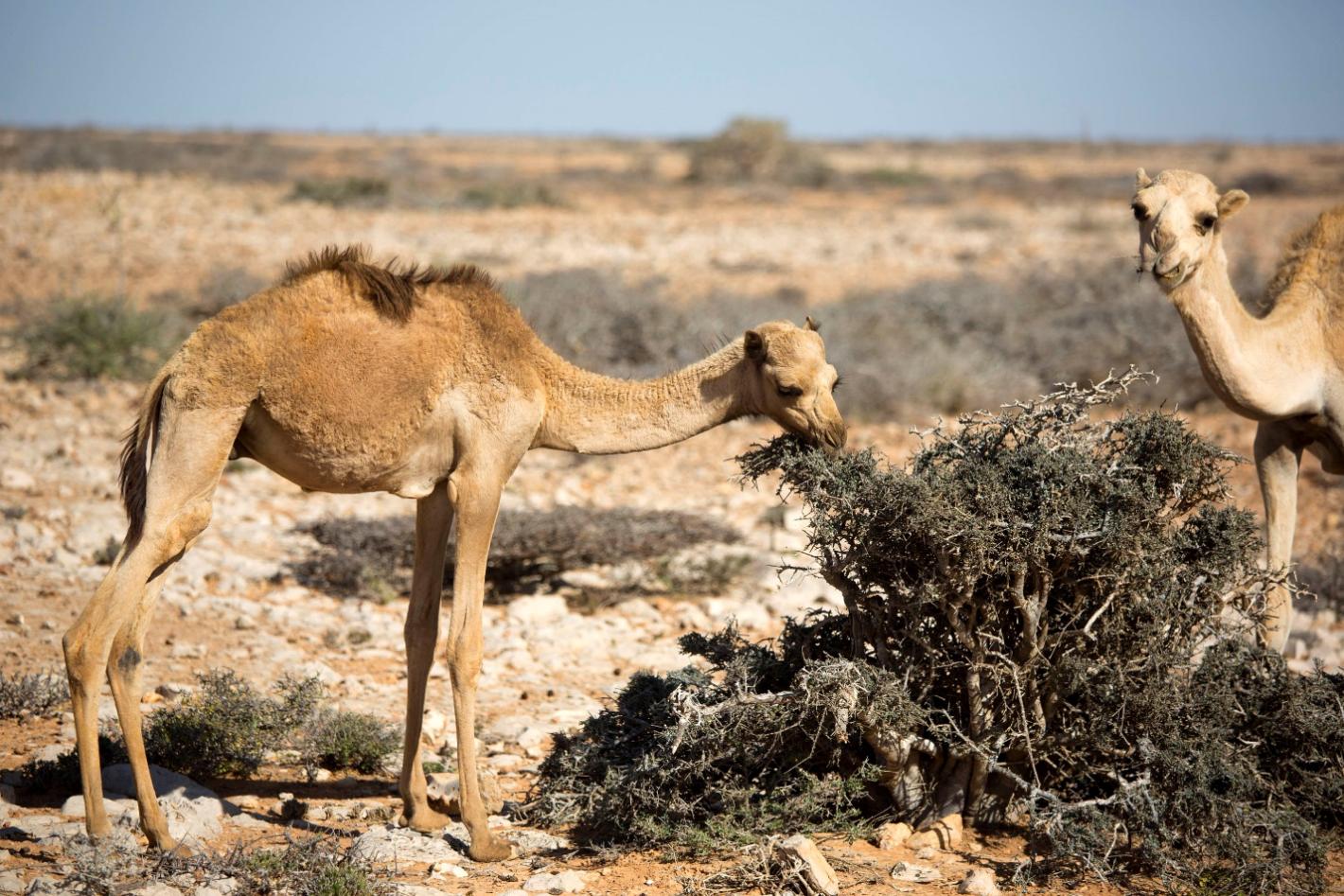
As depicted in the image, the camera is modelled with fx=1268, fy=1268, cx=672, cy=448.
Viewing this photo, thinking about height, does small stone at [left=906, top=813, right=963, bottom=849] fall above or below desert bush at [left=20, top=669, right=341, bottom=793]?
above

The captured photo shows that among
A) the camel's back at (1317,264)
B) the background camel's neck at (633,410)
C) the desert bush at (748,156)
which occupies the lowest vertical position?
the background camel's neck at (633,410)

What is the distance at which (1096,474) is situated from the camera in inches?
205

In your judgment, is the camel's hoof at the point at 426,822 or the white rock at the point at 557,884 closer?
the white rock at the point at 557,884

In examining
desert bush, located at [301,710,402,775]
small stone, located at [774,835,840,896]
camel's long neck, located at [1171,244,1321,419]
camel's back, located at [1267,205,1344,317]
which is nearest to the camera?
small stone, located at [774,835,840,896]

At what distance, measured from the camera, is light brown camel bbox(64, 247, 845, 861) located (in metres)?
5.37

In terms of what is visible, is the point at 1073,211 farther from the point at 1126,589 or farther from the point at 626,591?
the point at 1126,589

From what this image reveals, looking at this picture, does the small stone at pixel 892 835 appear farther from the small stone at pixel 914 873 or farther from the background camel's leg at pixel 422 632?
the background camel's leg at pixel 422 632

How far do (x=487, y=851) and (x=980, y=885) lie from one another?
2.06 m

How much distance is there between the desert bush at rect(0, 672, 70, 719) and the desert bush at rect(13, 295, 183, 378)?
26.4ft

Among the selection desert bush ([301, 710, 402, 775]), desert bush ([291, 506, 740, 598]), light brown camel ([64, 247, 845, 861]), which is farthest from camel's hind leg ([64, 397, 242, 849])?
desert bush ([291, 506, 740, 598])

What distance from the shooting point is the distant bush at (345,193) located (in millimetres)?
33406

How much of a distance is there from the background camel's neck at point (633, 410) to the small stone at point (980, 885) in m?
2.26

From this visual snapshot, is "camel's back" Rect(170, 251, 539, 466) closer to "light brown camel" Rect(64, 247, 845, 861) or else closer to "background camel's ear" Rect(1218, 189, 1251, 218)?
"light brown camel" Rect(64, 247, 845, 861)

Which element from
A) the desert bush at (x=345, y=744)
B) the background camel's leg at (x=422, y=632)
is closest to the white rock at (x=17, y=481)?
the desert bush at (x=345, y=744)
